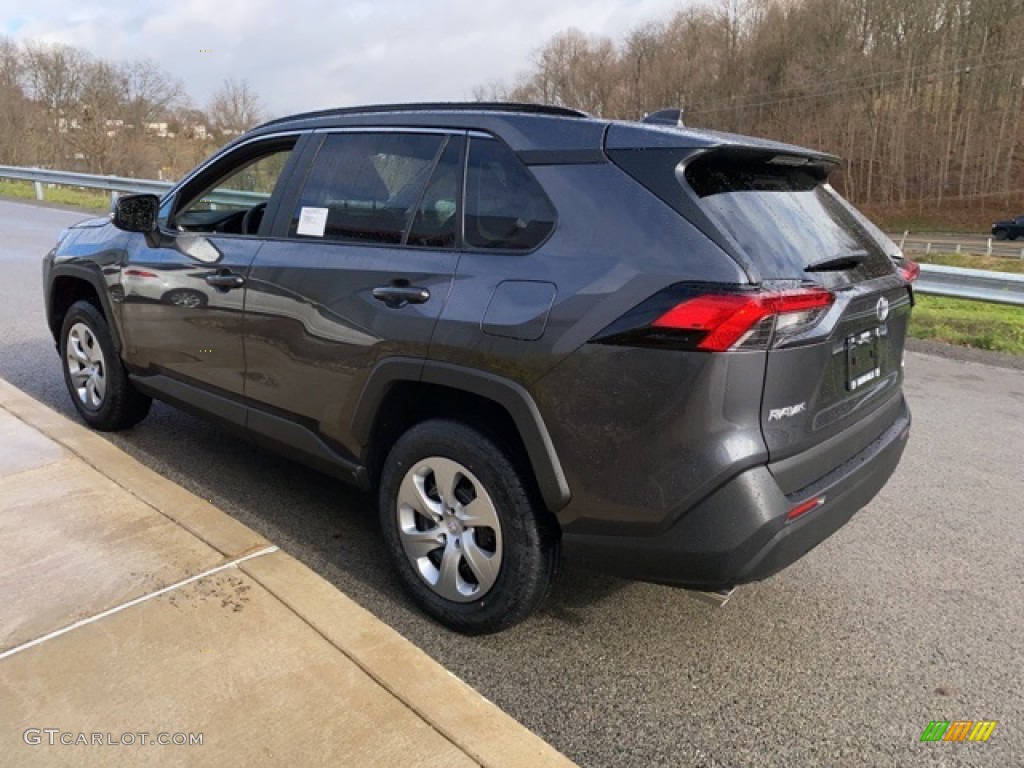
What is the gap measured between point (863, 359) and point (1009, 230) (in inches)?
1841

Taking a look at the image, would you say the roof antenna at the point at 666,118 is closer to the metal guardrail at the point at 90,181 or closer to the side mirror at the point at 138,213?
the side mirror at the point at 138,213

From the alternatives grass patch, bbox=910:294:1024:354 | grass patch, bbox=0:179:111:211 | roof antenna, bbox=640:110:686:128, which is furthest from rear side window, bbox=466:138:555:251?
grass patch, bbox=0:179:111:211

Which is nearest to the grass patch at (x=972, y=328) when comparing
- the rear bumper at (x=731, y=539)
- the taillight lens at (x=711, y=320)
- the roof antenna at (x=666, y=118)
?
the roof antenna at (x=666, y=118)

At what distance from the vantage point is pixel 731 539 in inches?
88.1

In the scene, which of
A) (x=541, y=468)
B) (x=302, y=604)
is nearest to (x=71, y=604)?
(x=302, y=604)

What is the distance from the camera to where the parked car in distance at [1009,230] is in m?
40.8

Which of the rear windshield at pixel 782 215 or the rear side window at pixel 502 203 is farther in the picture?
the rear side window at pixel 502 203

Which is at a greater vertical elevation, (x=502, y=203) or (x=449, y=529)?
(x=502, y=203)

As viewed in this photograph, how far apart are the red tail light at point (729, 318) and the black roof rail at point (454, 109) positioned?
884 mm

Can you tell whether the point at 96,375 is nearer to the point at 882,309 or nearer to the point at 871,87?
the point at 882,309

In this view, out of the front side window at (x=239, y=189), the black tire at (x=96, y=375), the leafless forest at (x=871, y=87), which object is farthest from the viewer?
the leafless forest at (x=871, y=87)

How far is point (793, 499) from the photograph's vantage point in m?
2.33

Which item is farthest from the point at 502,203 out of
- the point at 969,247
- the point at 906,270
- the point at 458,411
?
the point at 969,247

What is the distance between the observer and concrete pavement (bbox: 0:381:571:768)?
6.94 feet
